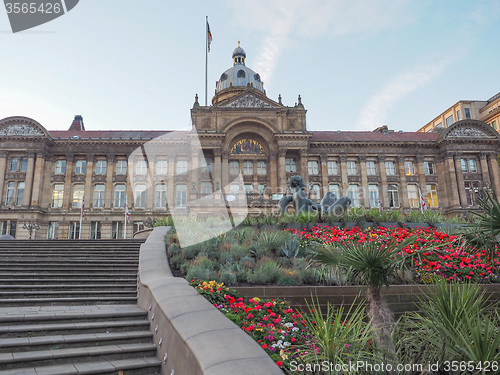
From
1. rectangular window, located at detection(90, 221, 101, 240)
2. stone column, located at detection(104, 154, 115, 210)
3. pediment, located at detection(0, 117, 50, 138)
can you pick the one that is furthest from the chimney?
rectangular window, located at detection(90, 221, 101, 240)

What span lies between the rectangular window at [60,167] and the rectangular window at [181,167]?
14.5m

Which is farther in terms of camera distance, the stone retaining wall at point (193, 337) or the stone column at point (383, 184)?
the stone column at point (383, 184)

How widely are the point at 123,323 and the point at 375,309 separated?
4.88 metres

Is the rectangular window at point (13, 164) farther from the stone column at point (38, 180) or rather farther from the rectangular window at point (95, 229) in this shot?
the rectangular window at point (95, 229)

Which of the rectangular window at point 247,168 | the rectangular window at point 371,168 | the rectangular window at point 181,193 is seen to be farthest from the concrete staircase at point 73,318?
the rectangular window at point 371,168

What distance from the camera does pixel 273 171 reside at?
4538 cm

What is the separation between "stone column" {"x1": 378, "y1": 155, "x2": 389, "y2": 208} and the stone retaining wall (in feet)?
141

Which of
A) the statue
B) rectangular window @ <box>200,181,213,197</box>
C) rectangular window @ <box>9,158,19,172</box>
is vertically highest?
rectangular window @ <box>9,158,19,172</box>

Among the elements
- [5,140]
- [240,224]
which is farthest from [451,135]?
[5,140]

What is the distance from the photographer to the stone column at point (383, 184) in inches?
1837

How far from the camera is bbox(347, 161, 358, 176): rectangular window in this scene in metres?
48.2

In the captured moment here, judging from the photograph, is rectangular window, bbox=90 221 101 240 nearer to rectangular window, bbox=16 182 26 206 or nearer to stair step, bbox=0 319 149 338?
rectangular window, bbox=16 182 26 206

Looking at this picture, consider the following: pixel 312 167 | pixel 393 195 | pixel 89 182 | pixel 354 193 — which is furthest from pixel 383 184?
pixel 89 182

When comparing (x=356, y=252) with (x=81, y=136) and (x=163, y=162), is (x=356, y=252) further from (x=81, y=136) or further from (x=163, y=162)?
(x=81, y=136)
